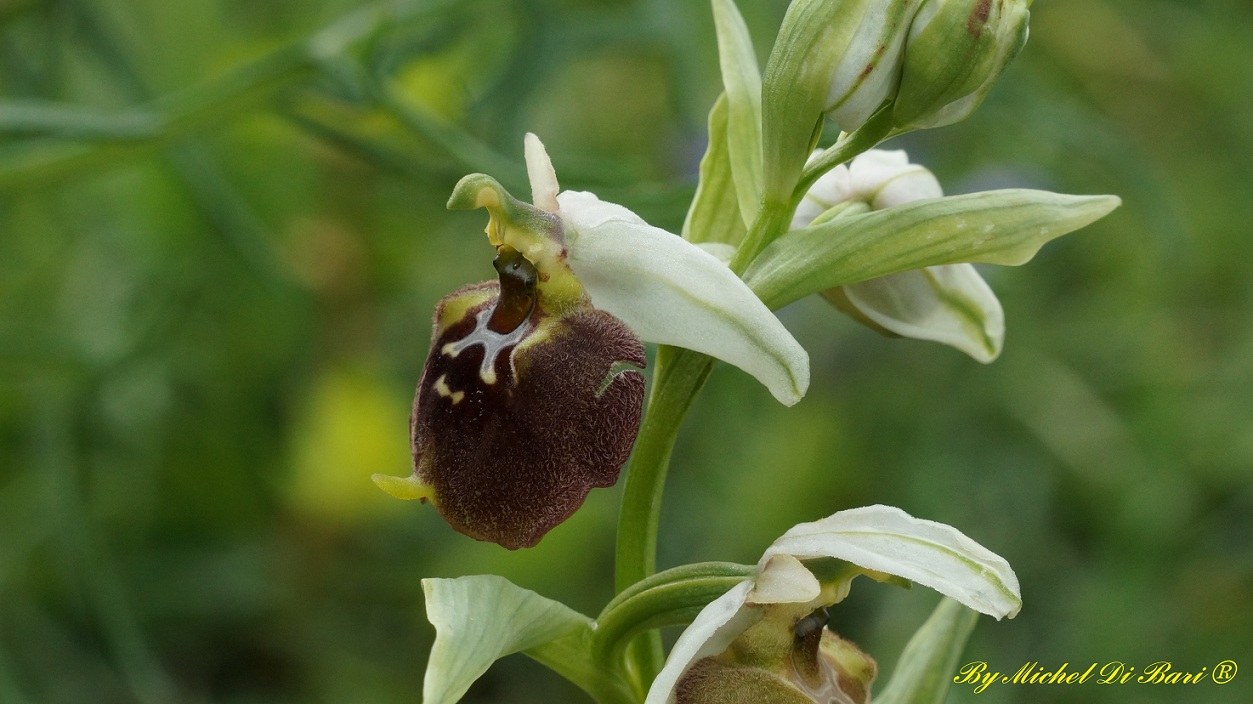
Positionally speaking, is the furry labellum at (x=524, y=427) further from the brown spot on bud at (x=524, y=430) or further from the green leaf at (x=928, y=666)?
the green leaf at (x=928, y=666)

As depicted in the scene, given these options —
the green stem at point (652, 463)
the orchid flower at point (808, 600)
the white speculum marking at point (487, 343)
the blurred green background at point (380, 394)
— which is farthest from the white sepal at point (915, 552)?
the blurred green background at point (380, 394)

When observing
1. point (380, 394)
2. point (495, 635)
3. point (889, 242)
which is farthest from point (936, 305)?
point (380, 394)

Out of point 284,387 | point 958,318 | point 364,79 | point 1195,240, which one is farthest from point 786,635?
point 1195,240

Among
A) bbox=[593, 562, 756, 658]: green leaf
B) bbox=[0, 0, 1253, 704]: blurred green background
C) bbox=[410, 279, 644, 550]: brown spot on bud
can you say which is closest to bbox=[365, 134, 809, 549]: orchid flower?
bbox=[410, 279, 644, 550]: brown spot on bud

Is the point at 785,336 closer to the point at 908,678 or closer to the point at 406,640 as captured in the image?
the point at 908,678

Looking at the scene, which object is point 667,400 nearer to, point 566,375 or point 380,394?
point 566,375

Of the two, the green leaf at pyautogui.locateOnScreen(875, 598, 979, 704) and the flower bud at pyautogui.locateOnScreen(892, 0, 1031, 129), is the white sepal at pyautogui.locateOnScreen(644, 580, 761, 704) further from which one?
→ the flower bud at pyautogui.locateOnScreen(892, 0, 1031, 129)
